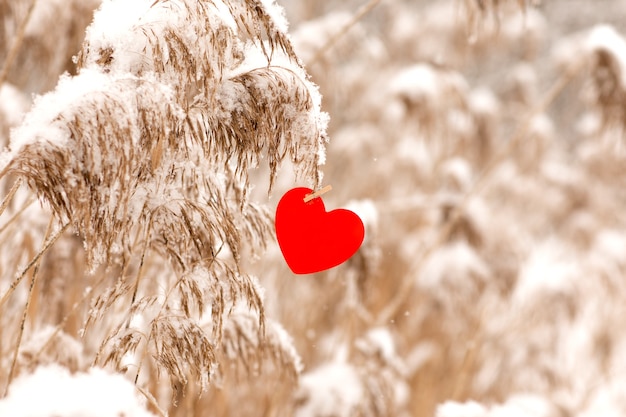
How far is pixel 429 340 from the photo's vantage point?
124 inches

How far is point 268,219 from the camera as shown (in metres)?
1.10

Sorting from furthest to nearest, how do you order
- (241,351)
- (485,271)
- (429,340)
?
(429,340), (485,271), (241,351)

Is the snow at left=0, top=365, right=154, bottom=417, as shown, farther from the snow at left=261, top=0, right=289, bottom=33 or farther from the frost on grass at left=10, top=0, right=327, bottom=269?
the snow at left=261, top=0, right=289, bottom=33

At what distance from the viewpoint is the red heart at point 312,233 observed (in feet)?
3.06

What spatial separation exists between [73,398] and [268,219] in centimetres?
49

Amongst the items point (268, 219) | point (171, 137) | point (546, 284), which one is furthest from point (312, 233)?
point (546, 284)

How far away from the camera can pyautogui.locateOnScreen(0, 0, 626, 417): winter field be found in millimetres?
784

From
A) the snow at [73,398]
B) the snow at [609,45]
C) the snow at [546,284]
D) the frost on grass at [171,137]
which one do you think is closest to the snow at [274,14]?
the frost on grass at [171,137]

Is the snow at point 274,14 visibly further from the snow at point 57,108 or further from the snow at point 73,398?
the snow at point 73,398

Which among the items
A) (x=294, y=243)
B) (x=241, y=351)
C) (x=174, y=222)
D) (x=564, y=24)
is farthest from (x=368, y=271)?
(x=564, y=24)

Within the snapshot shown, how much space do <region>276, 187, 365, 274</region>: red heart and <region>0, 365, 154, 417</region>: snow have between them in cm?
31

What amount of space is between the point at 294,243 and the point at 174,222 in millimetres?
180

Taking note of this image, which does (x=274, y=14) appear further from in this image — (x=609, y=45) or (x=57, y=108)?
(x=609, y=45)

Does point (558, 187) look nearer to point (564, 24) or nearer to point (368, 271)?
point (368, 271)
